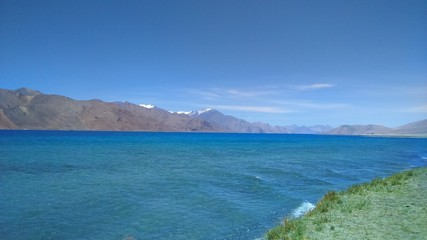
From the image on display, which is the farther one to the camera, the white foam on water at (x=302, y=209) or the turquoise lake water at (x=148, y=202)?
the white foam on water at (x=302, y=209)

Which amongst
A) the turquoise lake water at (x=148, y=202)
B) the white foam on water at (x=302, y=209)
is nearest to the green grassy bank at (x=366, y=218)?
the white foam on water at (x=302, y=209)

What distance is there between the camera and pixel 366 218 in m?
17.3

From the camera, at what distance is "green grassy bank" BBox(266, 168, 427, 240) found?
49.5 feet

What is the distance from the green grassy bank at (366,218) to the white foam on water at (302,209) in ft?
7.14

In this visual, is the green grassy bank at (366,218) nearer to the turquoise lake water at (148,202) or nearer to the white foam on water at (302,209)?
the white foam on water at (302,209)

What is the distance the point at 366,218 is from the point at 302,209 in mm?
8549

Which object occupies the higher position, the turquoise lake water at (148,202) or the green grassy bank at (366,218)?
the green grassy bank at (366,218)

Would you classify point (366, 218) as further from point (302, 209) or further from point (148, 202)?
point (148, 202)

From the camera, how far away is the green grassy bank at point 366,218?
15.1m

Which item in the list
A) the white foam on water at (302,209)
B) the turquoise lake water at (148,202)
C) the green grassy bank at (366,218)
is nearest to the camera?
the green grassy bank at (366,218)

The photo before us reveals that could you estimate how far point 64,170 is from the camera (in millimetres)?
47531

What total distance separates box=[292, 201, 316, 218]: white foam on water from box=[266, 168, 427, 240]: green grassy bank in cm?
218

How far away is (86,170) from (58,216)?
1043 inches

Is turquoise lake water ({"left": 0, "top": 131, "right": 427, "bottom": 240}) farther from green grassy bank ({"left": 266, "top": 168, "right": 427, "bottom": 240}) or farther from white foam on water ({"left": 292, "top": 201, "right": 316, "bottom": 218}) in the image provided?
green grassy bank ({"left": 266, "top": 168, "right": 427, "bottom": 240})
